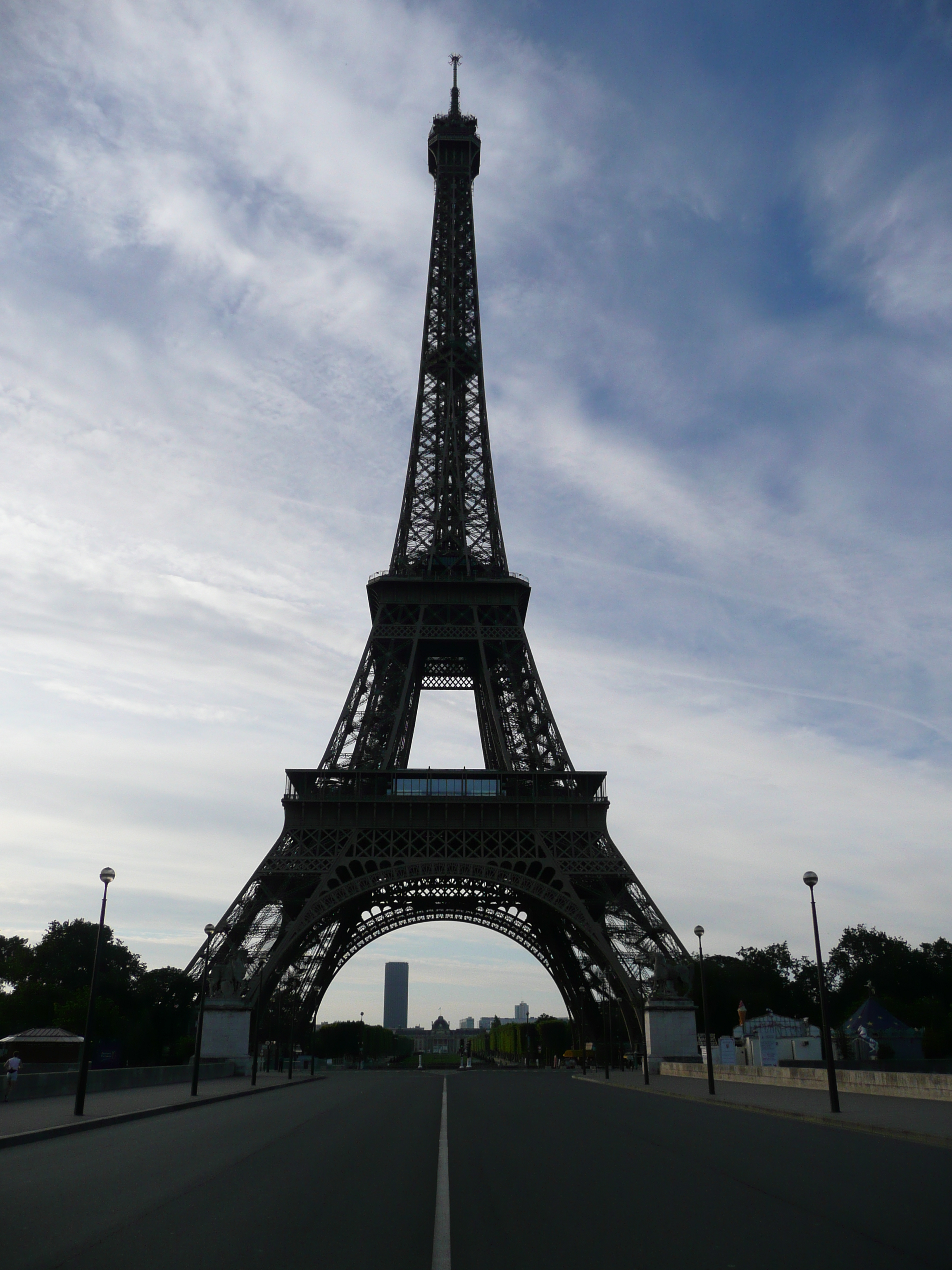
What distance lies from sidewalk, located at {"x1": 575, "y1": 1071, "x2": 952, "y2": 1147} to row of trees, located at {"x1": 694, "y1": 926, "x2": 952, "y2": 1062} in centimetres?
5869

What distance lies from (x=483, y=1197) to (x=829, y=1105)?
1773cm

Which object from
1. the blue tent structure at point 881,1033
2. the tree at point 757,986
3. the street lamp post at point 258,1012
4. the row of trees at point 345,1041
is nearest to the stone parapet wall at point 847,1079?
the blue tent structure at point 881,1033

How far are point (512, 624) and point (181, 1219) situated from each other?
52770 millimetres

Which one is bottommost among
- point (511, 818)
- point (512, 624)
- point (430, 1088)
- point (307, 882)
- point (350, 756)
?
point (430, 1088)

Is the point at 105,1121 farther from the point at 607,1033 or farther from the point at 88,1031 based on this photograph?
the point at 607,1033

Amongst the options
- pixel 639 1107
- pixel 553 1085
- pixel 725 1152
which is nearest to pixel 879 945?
pixel 553 1085

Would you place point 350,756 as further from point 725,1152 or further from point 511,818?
point 725,1152

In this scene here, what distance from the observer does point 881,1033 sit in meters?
63.9

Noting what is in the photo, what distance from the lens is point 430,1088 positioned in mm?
44938

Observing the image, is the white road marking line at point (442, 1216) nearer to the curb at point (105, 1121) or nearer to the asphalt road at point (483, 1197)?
the asphalt road at point (483, 1197)

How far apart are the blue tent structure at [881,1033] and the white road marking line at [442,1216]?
174 feet

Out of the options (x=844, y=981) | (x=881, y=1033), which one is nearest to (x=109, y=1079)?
(x=881, y=1033)

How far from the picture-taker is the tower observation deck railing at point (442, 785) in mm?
56281

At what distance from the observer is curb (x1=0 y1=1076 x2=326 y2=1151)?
58.6 ft
